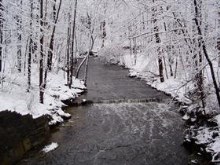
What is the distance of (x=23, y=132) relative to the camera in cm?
1184

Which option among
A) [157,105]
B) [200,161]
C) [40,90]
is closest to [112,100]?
[157,105]

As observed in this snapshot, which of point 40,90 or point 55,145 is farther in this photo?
point 40,90

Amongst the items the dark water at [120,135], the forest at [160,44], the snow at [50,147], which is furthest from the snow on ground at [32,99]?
the snow at [50,147]

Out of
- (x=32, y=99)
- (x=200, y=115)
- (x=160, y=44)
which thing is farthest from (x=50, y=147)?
(x=200, y=115)

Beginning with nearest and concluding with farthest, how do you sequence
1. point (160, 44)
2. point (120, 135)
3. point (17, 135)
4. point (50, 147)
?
point (160, 44) < point (17, 135) < point (50, 147) < point (120, 135)

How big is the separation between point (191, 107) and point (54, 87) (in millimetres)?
10070

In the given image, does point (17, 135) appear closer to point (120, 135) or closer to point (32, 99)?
point (32, 99)

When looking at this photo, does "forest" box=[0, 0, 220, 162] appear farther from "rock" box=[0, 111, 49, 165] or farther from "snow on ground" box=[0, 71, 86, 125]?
"rock" box=[0, 111, 49, 165]

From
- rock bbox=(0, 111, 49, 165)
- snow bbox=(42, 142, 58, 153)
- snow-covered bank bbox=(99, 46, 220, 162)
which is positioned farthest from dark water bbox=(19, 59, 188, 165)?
snow-covered bank bbox=(99, 46, 220, 162)

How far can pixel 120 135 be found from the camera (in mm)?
13406

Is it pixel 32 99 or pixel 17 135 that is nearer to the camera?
pixel 17 135

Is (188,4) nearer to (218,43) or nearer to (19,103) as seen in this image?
(218,43)

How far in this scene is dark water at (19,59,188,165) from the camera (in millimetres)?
10867

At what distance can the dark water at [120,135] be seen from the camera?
1087 centimetres
